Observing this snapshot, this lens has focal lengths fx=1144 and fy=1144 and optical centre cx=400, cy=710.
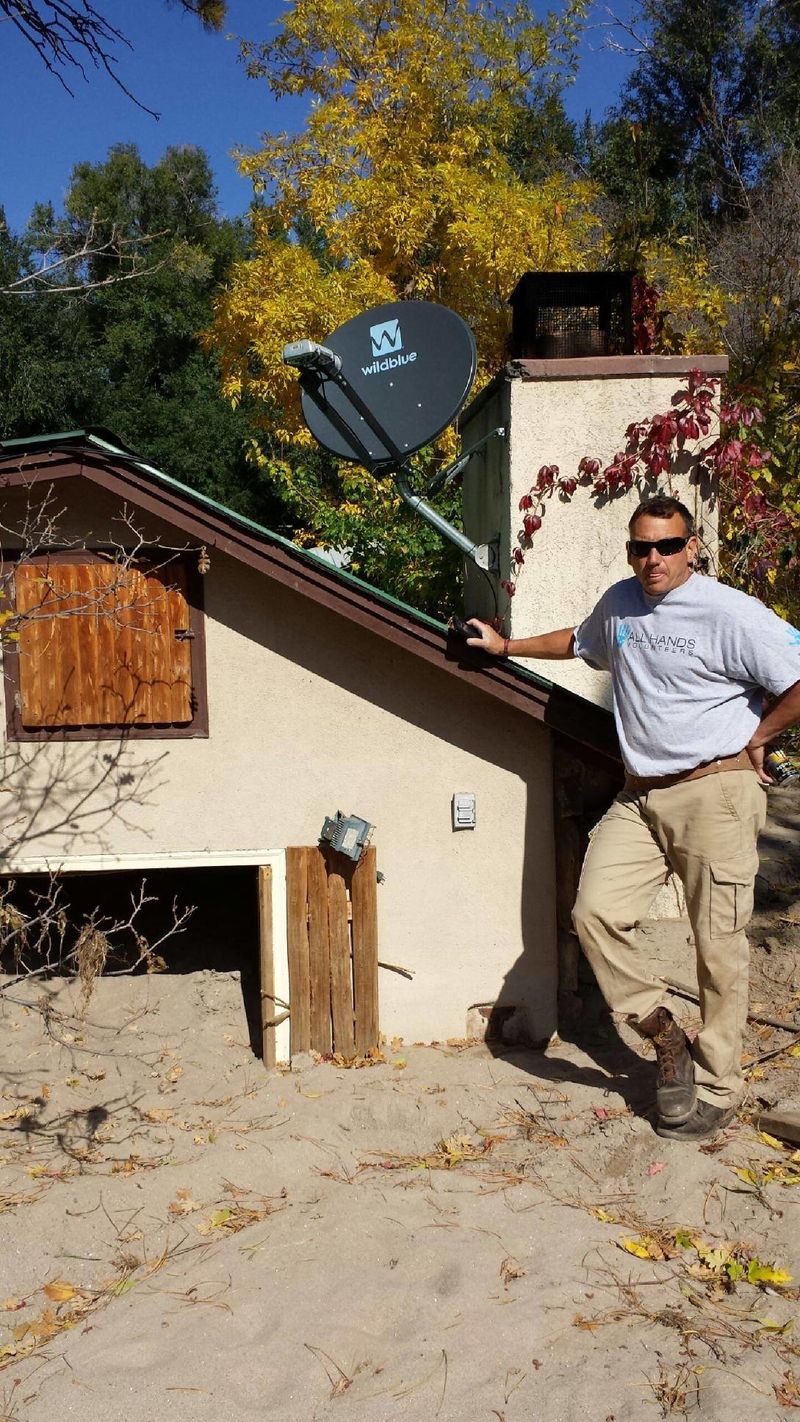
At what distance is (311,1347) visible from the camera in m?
3.77

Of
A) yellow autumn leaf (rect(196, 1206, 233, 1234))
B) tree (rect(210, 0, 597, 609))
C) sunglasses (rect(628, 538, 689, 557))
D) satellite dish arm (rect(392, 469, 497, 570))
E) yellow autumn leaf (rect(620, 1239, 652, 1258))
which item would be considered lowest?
yellow autumn leaf (rect(196, 1206, 233, 1234))

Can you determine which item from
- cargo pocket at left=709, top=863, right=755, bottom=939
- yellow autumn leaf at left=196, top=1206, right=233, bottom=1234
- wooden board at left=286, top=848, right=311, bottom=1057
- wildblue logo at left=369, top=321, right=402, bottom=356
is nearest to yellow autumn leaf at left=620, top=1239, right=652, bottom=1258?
cargo pocket at left=709, top=863, right=755, bottom=939

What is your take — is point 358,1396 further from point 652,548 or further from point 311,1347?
point 652,548

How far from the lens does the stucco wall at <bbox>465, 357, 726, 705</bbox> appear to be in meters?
6.27

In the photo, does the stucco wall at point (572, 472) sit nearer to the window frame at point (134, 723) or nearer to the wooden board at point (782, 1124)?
the window frame at point (134, 723)

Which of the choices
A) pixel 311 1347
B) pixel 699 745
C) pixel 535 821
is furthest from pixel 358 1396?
pixel 535 821

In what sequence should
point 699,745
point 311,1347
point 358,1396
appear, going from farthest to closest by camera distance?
point 699,745
point 311,1347
point 358,1396

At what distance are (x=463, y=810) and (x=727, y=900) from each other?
5.93 feet

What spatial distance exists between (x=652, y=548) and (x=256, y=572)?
228 centimetres

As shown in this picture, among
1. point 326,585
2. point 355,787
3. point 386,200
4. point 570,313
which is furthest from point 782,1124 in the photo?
point 386,200

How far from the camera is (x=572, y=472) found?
629cm

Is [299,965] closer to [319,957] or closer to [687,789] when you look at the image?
[319,957]

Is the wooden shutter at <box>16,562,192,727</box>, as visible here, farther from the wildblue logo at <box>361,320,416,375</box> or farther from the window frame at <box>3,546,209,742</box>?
the wildblue logo at <box>361,320,416,375</box>

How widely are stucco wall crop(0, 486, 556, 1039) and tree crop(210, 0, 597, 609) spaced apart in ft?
20.9
